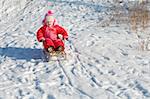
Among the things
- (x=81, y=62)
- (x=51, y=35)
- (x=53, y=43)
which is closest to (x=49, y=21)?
(x=51, y=35)

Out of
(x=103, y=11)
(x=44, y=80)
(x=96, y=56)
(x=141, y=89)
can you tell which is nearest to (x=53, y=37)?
(x=96, y=56)

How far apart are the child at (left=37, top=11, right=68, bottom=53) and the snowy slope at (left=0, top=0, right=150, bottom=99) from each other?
12.2 inches

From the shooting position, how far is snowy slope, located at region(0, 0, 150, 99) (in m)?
6.47

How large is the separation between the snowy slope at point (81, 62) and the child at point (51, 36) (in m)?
0.31

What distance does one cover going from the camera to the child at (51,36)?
Answer: 816cm

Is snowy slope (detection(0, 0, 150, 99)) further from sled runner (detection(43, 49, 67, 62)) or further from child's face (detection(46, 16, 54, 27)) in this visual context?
child's face (detection(46, 16, 54, 27))

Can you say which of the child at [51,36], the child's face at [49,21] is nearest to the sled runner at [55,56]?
the child at [51,36]

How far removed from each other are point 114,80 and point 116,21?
13.9 ft

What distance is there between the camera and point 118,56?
8008 mm

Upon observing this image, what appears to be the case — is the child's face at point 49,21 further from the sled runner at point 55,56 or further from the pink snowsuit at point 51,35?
the sled runner at point 55,56

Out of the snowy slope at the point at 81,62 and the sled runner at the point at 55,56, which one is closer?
the snowy slope at the point at 81,62

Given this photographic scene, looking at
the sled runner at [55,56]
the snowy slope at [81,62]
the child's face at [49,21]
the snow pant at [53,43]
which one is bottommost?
the snowy slope at [81,62]

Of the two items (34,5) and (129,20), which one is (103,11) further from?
(34,5)

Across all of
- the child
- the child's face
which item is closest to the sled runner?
the child
